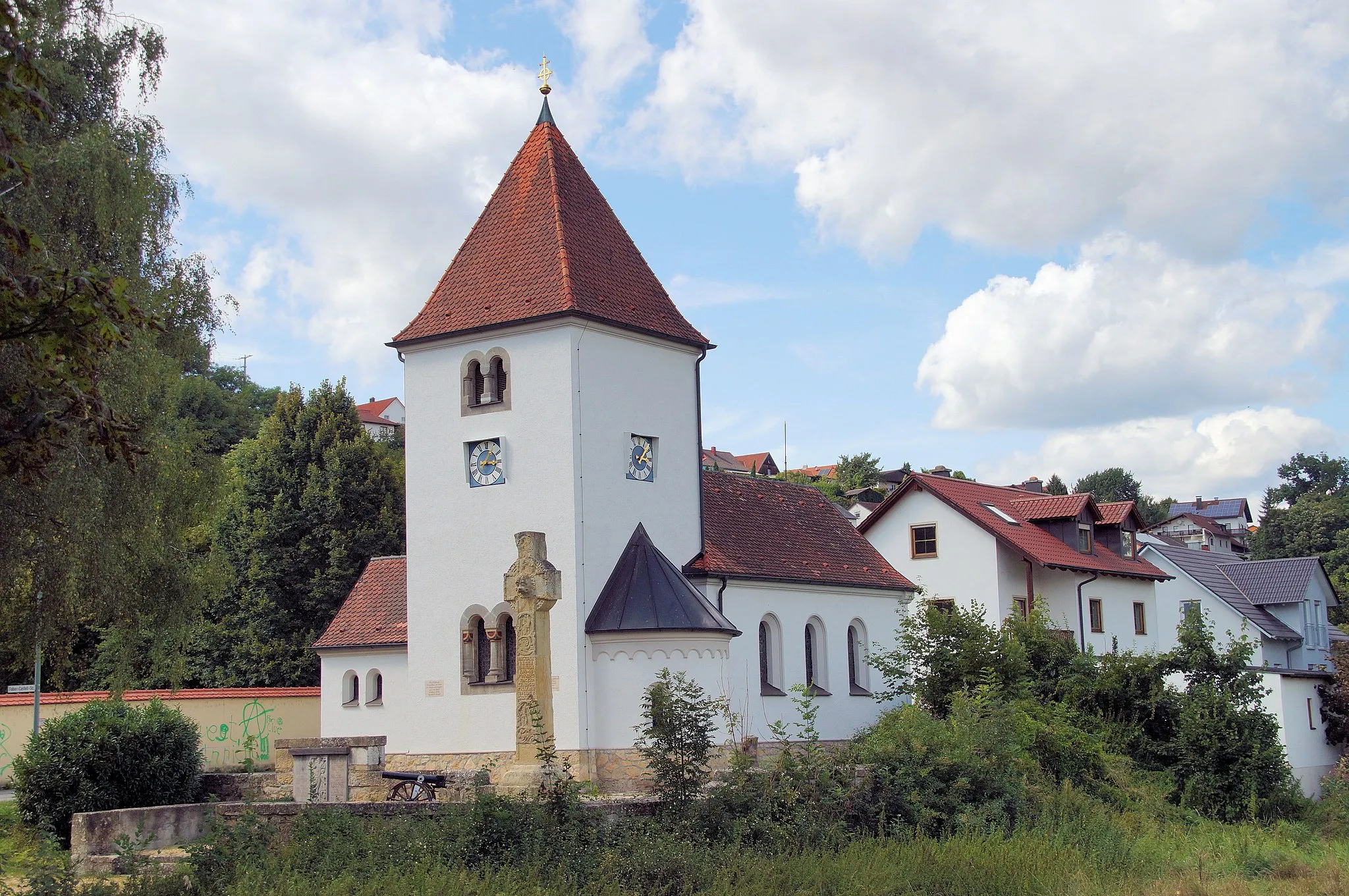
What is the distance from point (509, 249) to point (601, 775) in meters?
10.3

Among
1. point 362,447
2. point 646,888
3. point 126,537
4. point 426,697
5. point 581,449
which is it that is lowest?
point 646,888

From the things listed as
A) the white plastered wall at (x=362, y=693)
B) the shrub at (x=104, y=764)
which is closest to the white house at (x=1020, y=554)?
the white plastered wall at (x=362, y=693)

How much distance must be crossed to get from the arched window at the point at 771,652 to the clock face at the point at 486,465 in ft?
21.3

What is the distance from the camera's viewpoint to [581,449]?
23844 millimetres

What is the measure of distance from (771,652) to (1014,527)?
15517 millimetres

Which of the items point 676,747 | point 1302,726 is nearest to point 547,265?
point 676,747

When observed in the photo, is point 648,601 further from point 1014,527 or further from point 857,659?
point 1014,527

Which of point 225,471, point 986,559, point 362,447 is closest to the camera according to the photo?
point 225,471

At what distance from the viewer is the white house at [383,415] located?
112m

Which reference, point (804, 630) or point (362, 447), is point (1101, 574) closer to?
point (804, 630)

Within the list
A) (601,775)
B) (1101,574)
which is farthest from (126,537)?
(1101,574)

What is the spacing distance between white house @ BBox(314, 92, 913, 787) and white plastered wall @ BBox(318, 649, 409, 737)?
918 mm

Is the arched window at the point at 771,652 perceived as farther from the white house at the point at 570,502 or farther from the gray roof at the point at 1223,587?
→ the gray roof at the point at 1223,587

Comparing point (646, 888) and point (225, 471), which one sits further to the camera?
point (225, 471)
